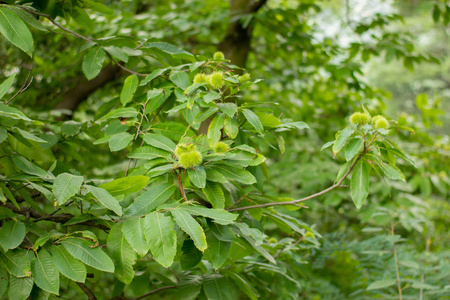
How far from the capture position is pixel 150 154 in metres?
1.07

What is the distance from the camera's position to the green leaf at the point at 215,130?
1060mm

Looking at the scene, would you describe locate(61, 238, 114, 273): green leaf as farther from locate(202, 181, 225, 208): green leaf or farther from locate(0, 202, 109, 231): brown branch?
locate(202, 181, 225, 208): green leaf

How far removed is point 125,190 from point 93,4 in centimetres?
90

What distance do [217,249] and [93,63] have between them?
798mm

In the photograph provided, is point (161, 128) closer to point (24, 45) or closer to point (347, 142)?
point (24, 45)

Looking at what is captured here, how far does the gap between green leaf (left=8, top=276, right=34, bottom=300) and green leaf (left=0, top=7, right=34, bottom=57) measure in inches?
23.9

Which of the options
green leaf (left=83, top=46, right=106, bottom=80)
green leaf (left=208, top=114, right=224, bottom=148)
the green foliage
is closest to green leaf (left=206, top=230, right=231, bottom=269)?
the green foliage

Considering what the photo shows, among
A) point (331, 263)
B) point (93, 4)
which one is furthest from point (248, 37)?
point (331, 263)

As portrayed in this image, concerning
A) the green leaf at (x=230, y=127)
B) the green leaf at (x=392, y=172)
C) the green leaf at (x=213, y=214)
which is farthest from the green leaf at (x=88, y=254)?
the green leaf at (x=392, y=172)

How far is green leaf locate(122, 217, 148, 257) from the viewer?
845mm

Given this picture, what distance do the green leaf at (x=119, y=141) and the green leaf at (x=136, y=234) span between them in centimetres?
27

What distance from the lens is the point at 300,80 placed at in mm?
3881

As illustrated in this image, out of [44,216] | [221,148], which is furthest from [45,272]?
[221,148]

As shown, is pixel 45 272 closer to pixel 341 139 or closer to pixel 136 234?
pixel 136 234
